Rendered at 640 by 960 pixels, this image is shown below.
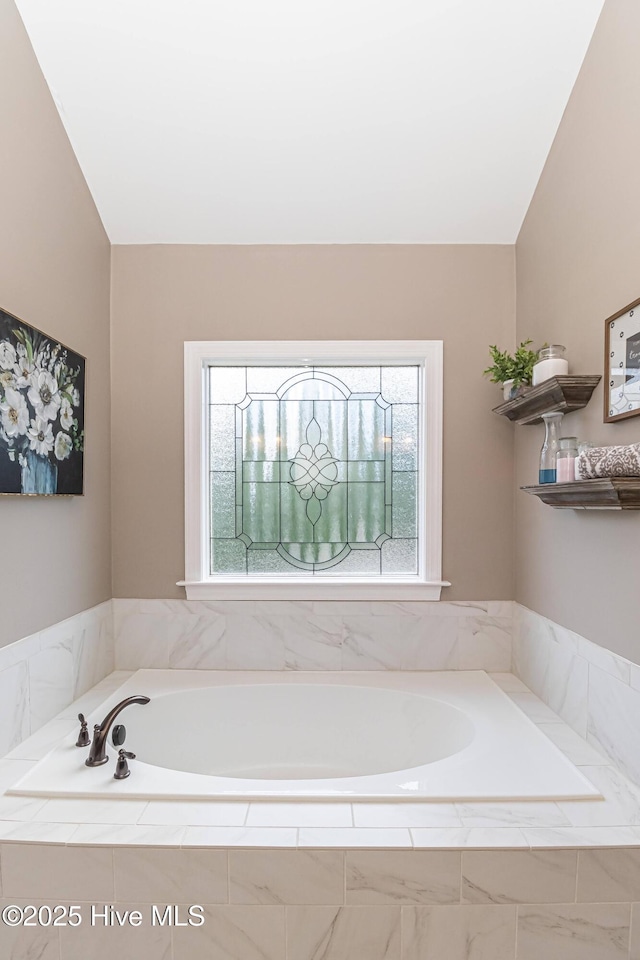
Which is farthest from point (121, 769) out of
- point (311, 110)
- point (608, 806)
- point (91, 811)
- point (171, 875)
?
point (311, 110)

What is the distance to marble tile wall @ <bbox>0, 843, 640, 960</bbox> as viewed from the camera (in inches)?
54.3

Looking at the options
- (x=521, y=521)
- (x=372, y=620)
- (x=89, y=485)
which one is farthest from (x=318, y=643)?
(x=89, y=485)

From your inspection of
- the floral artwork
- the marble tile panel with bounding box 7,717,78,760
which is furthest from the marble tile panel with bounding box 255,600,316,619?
the floral artwork

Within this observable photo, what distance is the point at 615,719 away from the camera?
68.0 inches

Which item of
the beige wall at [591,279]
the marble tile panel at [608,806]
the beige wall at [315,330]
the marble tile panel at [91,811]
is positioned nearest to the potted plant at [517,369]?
the beige wall at [591,279]

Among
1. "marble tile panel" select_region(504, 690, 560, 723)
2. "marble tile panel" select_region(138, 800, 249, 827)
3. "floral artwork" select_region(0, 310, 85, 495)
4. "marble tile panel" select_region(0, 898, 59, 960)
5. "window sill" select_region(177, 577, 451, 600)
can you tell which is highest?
"floral artwork" select_region(0, 310, 85, 495)

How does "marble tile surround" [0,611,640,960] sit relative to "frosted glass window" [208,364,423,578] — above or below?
below

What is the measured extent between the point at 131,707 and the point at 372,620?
1.05 m

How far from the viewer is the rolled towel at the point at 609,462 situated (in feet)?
4.86

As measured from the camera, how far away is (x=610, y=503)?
1567 mm

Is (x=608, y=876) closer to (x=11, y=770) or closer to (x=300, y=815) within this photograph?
(x=300, y=815)

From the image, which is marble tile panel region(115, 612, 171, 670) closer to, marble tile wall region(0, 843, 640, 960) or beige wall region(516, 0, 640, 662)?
marble tile wall region(0, 843, 640, 960)

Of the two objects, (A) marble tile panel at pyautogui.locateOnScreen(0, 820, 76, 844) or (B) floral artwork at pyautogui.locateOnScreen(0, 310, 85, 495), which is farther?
(B) floral artwork at pyautogui.locateOnScreen(0, 310, 85, 495)

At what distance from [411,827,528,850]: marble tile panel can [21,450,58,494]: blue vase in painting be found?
152cm
